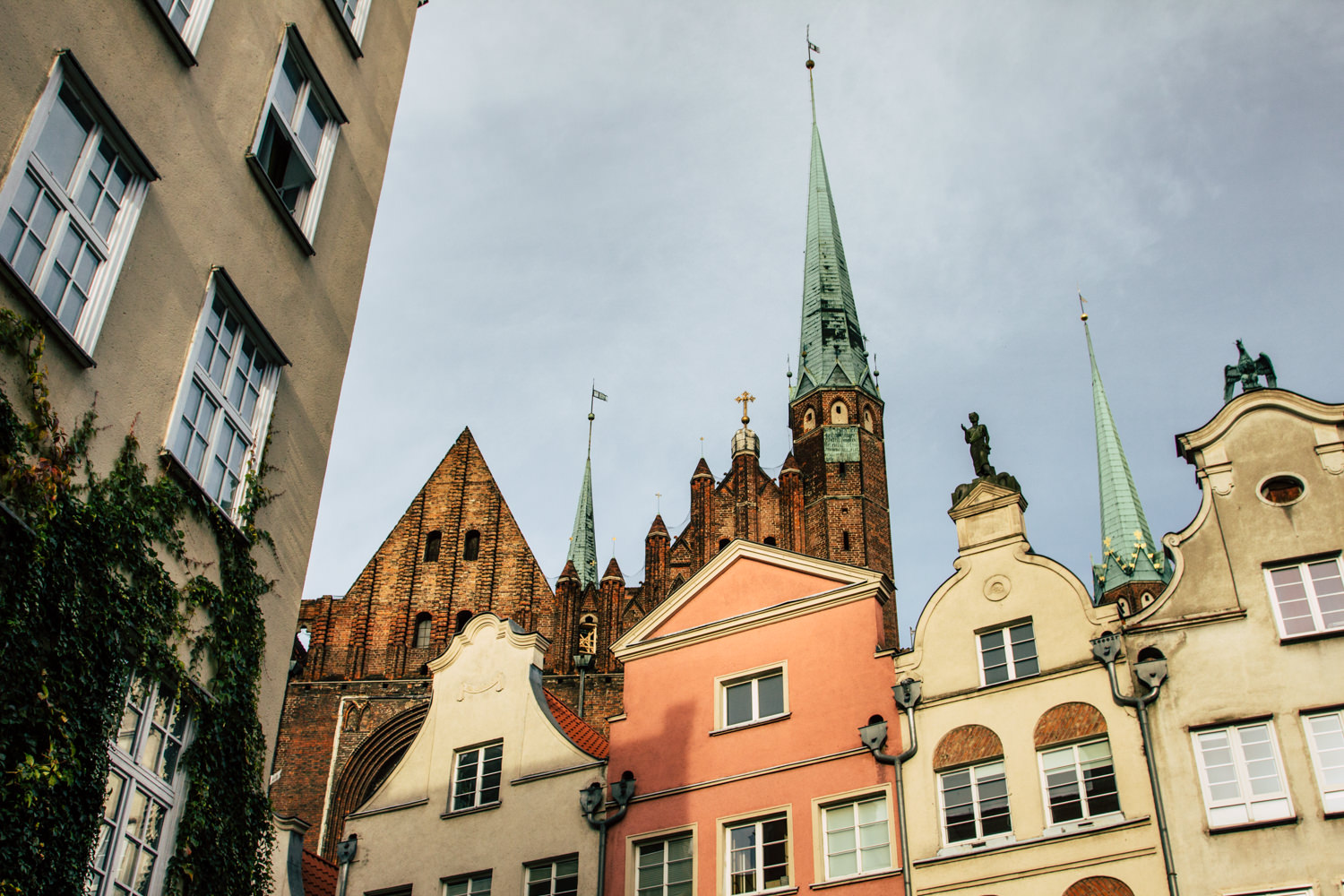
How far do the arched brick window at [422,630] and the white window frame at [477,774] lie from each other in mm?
15692

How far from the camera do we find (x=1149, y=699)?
13758mm

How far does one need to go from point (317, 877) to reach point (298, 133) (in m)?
10.4

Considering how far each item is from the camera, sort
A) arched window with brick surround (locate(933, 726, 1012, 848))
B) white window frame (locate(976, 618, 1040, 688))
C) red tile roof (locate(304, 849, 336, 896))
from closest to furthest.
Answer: arched window with brick surround (locate(933, 726, 1012, 848)) → white window frame (locate(976, 618, 1040, 688)) → red tile roof (locate(304, 849, 336, 896))

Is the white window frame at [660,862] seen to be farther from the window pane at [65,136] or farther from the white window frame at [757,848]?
the window pane at [65,136]

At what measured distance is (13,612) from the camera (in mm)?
8039

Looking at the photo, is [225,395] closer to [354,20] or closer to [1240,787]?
[354,20]

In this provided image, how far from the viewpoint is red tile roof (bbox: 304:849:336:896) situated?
698 inches

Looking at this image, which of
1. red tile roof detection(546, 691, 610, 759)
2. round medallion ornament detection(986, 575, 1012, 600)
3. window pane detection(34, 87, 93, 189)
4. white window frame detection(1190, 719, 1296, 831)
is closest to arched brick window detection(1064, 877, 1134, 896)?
white window frame detection(1190, 719, 1296, 831)

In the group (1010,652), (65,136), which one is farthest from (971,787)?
(65,136)

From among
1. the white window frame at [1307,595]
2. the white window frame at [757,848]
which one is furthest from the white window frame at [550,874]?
the white window frame at [1307,595]

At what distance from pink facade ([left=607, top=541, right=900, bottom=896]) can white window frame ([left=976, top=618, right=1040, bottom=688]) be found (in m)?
1.11

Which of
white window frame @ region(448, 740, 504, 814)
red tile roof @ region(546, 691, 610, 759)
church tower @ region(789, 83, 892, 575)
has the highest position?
church tower @ region(789, 83, 892, 575)

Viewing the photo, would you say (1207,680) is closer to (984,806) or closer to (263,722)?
(984,806)

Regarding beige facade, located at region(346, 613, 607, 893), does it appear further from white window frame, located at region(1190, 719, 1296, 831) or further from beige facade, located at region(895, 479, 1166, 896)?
white window frame, located at region(1190, 719, 1296, 831)
